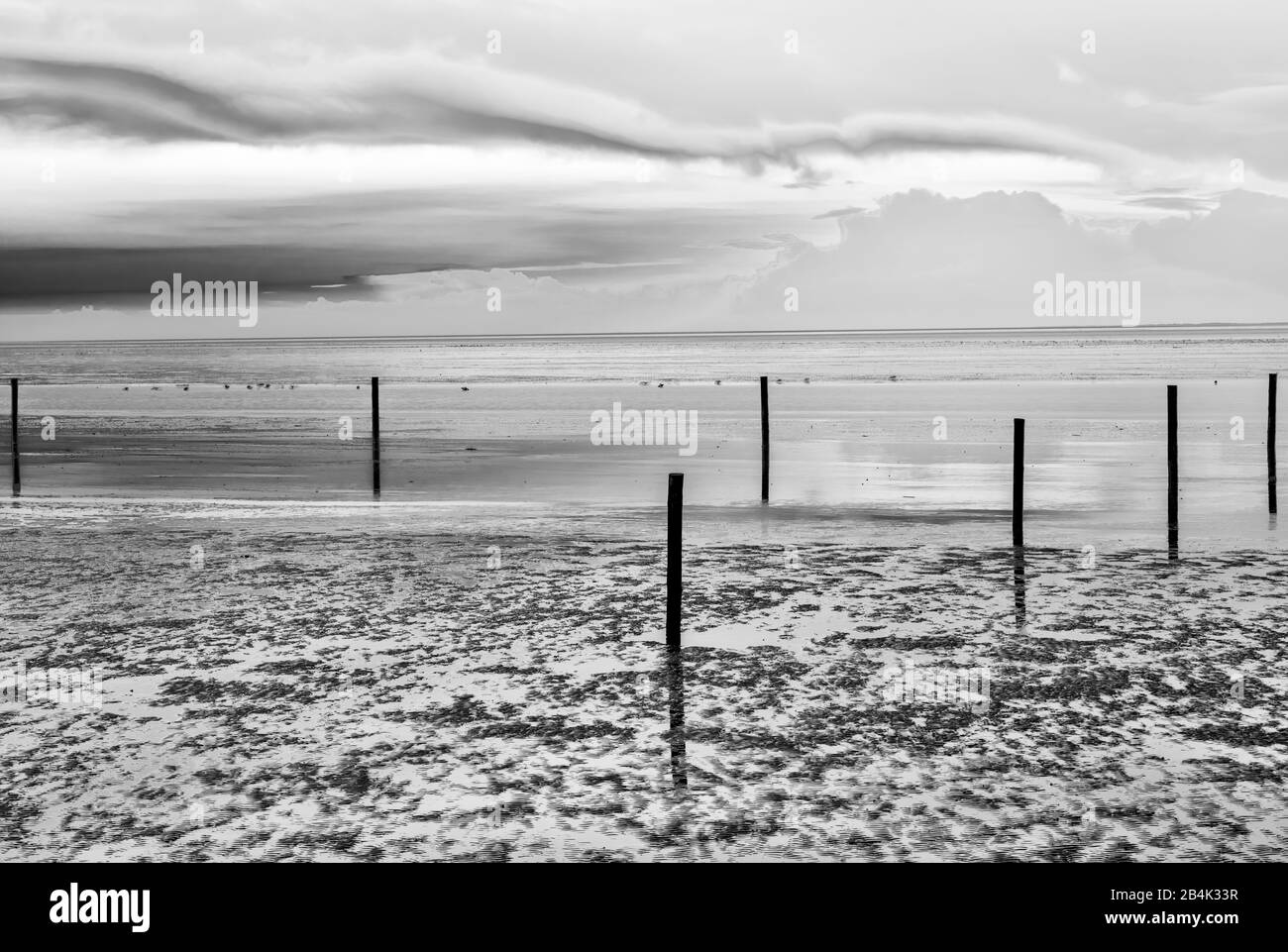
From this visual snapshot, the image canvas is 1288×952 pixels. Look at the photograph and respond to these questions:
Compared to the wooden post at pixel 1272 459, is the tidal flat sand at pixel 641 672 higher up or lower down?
lower down

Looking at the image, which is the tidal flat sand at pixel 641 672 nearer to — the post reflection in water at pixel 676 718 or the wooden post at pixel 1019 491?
the post reflection in water at pixel 676 718

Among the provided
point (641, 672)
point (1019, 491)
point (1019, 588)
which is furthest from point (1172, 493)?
point (641, 672)

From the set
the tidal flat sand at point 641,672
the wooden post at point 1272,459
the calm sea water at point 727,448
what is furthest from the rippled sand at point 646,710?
the wooden post at point 1272,459

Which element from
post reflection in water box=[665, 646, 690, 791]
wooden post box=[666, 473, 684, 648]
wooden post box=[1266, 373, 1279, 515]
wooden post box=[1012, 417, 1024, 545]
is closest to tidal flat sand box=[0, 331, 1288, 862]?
post reflection in water box=[665, 646, 690, 791]

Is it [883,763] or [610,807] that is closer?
[610,807]

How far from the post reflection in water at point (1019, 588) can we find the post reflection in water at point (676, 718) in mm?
3147

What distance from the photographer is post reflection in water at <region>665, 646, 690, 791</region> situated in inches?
266

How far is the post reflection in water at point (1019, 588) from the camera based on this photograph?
34.6ft

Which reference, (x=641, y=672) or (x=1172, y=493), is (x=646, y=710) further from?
(x=1172, y=493)

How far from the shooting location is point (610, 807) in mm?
6262

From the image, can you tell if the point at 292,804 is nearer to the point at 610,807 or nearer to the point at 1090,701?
the point at 610,807
